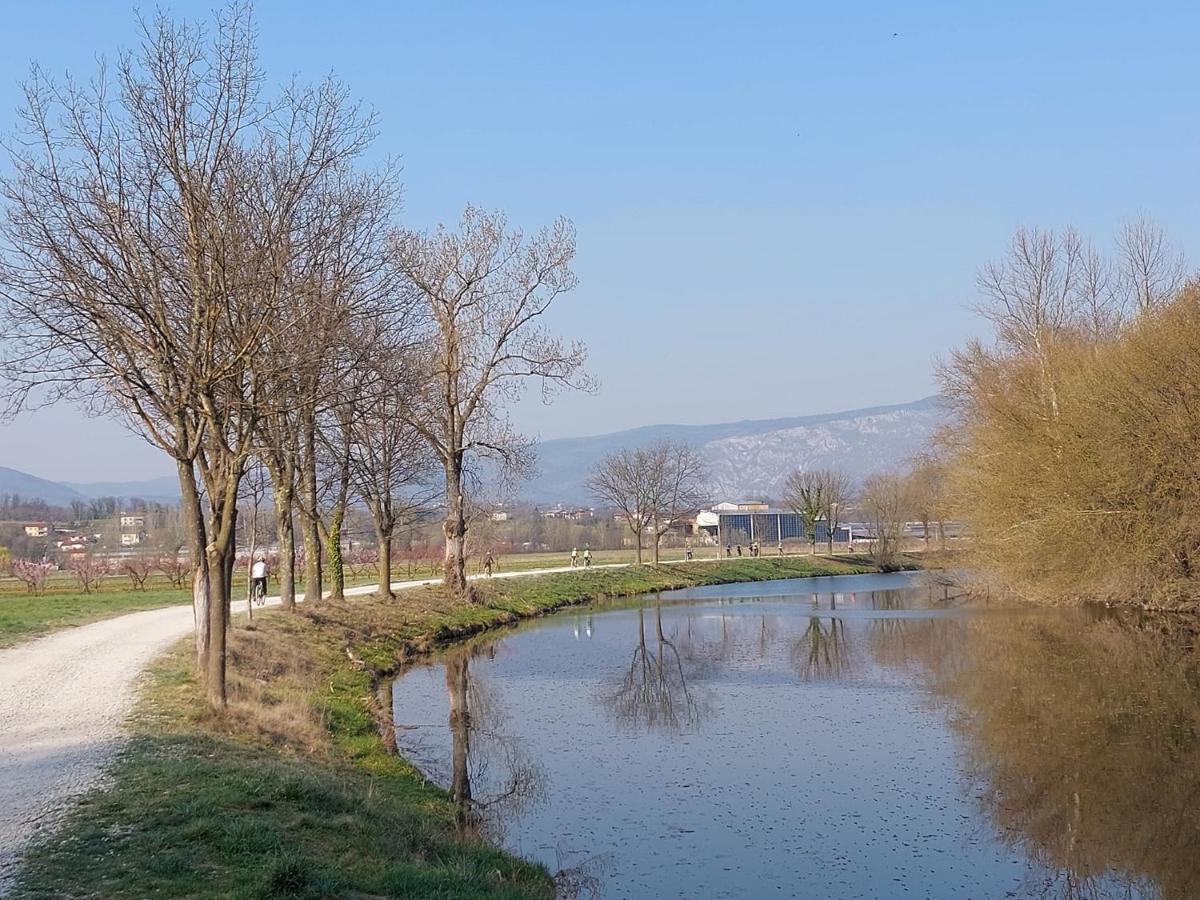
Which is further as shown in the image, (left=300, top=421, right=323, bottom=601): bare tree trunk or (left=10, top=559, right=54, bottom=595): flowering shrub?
(left=10, top=559, right=54, bottom=595): flowering shrub

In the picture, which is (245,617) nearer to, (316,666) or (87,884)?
(316,666)

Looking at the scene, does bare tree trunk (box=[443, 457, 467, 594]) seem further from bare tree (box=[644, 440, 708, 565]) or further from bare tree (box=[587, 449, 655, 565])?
bare tree (box=[644, 440, 708, 565])

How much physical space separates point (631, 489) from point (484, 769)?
52.8 meters

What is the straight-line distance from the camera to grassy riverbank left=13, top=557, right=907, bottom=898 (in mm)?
8641

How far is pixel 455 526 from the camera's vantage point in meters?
38.2

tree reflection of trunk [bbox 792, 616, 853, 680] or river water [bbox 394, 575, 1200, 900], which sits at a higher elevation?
tree reflection of trunk [bbox 792, 616, 853, 680]

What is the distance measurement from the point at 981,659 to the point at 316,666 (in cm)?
1611

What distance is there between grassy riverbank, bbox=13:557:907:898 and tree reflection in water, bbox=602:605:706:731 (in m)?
4.84

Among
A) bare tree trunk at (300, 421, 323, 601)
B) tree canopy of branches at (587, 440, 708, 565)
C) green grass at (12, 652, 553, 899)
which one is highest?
tree canopy of branches at (587, 440, 708, 565)

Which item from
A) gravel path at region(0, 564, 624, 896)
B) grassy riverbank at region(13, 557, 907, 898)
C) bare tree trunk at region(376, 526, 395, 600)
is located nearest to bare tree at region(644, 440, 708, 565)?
bare tree trunk at region(376, 526, 395, 600)

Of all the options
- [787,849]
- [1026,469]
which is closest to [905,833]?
[787,849]

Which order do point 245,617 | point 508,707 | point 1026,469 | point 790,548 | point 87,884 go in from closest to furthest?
point 87,884
point 508,707
point 245,617
point 1026,469
point 790,548

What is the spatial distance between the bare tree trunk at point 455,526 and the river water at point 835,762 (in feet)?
23.3

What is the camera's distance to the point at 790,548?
96250mm
